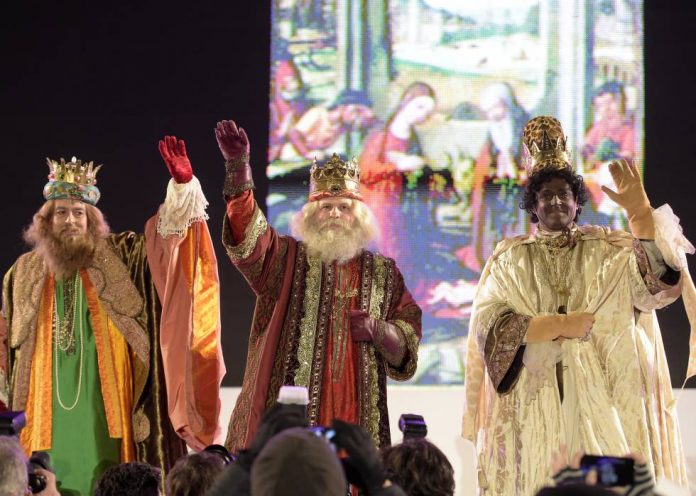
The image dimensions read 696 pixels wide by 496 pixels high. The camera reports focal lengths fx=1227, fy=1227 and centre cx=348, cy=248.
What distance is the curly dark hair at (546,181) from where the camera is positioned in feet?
15.2

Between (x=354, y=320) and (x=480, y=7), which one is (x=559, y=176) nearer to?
(x=354, y=320)

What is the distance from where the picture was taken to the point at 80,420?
4.79m

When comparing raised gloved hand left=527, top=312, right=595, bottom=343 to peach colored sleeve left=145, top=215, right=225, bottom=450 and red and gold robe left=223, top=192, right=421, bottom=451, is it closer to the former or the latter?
red and gold robe left=223, top=192, right=421, bottom=451

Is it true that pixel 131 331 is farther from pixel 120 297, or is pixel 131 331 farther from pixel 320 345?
pixel 320 345

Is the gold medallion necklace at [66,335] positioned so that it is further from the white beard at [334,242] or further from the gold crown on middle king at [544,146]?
the gold crown on middle king at [544,146]

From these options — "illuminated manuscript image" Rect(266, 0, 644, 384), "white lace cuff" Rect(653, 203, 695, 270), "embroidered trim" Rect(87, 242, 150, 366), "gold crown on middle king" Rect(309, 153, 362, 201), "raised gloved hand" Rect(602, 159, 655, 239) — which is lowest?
"embroidered trim" Rect(87, 242, 150, 366)

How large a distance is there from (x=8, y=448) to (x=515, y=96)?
367 cm

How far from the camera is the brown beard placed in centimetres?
494

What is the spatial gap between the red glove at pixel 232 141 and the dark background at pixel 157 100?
4.20 ft

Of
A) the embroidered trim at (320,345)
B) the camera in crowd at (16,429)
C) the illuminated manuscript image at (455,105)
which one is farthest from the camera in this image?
the illuminated manuscript image at (455,105)

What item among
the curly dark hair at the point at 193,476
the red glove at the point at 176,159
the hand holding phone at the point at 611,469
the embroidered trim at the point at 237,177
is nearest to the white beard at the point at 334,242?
the embroidered trim at the point at 237,177

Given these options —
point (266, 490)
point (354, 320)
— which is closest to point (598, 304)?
point (354, 320)

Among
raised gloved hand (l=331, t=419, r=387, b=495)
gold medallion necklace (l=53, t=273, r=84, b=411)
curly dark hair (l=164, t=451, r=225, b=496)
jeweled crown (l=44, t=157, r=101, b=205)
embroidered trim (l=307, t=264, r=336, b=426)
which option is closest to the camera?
raised gloved hand (l=331, t=419, r=387, b=495)

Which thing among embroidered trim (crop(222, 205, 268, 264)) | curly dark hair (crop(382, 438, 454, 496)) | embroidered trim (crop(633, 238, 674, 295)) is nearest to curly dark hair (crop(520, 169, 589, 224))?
embroidered trim (crop(633, 238, 674, 295))
